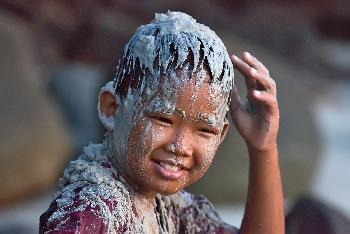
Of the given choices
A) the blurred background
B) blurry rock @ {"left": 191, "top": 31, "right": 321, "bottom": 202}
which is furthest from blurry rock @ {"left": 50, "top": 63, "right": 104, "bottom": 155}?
blurry rock @ {"left": 191, "top": 31, "right": 321, "bottom": 202}

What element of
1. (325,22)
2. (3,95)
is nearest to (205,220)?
(3,95)

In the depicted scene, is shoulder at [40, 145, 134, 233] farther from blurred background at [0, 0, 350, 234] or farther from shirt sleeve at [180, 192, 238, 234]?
blurred background at [0, 0, 350, 234]

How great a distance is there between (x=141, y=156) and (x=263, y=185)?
0.30 m

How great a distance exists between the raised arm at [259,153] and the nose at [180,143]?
0.19 meters

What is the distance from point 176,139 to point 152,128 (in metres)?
0.04

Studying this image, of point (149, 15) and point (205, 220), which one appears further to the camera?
point (149, 15)

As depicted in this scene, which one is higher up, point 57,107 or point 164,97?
point 57,107

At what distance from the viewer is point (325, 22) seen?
777 centimetres

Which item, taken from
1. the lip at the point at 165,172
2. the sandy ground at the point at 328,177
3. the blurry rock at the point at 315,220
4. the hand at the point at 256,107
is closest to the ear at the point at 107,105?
the lip at the point at 165,172

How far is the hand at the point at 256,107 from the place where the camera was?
5.45ft

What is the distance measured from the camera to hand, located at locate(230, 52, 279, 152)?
5.45 feet

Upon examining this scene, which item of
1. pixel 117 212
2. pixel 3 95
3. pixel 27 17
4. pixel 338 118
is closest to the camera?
pixel 117 212

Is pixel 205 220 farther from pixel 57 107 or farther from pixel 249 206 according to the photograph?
pixel 57 107

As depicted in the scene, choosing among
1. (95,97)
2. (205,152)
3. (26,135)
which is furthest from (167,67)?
(95,97)
